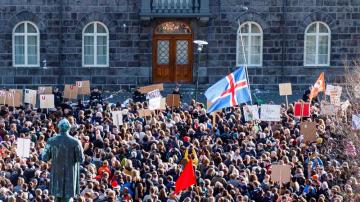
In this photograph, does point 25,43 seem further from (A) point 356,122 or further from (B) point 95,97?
(A) point 356,122

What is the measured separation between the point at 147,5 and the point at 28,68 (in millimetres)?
5278

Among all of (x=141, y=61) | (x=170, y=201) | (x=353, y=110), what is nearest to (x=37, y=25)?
(x=141, y=61)

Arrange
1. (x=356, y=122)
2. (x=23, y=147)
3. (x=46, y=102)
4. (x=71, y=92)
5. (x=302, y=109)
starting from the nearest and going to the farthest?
(x=23, y=147) < (x=356, y=122) < (x=302, y=109) < (x=46, y=102) < (x=71, y=92)

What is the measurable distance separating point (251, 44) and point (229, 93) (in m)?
14.0

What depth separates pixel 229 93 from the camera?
124 ft

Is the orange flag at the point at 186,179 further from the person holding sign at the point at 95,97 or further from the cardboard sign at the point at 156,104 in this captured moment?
the person holding sign at the point at 95,97

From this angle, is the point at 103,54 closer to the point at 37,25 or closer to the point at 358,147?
the point at 37,25

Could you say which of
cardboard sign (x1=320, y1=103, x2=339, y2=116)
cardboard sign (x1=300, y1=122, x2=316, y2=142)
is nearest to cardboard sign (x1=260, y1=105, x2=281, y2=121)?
cardboard sign (x1=320, y1=103, x2=339, y2=116)

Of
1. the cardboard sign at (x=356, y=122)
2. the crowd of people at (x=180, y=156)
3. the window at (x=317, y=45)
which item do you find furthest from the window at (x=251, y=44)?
the cardboard sign at (x=356, y=122)

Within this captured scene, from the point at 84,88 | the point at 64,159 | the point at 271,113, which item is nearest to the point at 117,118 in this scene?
the point at 271,113

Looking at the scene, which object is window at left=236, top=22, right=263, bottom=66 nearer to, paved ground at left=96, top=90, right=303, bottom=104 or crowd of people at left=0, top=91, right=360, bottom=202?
paved ground at left=96, top=90, right=303, bottom=104

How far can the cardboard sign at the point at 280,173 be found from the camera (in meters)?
30.4

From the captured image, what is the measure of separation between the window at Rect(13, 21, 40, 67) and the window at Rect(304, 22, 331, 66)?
1054 centimetres

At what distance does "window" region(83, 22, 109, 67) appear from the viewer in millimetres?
51344
